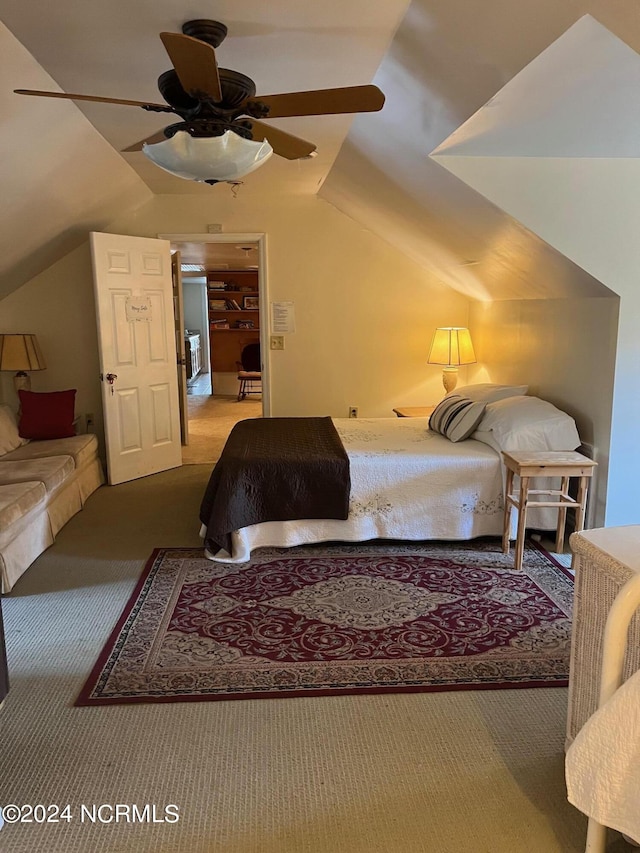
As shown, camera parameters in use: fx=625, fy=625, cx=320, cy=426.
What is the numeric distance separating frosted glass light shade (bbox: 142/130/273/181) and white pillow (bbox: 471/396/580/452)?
2.13 metres

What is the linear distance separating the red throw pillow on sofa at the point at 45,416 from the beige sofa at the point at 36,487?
0.23 ft

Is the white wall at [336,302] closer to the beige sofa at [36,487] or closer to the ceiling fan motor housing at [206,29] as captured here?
the beige sofa at [36,487]

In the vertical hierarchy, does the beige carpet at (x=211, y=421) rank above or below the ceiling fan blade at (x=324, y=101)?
below

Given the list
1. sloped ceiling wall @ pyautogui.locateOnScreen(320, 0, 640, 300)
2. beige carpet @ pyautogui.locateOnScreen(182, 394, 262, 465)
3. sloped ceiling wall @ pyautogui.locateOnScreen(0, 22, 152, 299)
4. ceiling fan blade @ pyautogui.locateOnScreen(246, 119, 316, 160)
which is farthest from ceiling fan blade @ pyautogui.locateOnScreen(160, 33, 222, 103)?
beige carpet @ pyautogui.locateOnScreen(182, 394, 262, 465)

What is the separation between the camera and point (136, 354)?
5.12 metres

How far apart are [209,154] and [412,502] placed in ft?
7.23

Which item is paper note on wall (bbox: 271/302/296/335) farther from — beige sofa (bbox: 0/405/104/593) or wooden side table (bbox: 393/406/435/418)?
beige sofa (bbox: 0/405/104/593)

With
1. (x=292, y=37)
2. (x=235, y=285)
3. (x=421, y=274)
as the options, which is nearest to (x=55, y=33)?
(x=292, y=37)

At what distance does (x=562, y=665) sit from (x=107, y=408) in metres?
3.70

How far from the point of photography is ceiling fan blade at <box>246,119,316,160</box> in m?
2.43

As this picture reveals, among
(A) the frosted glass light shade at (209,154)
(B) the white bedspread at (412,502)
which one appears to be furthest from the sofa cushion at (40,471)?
(A) the frosted glass light shade at (209,154)

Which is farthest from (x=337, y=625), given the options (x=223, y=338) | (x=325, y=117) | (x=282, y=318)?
(x=223, y=338)

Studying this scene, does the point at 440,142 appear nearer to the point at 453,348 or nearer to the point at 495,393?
the point at 495,393

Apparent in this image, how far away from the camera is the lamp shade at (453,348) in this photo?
518 cm
